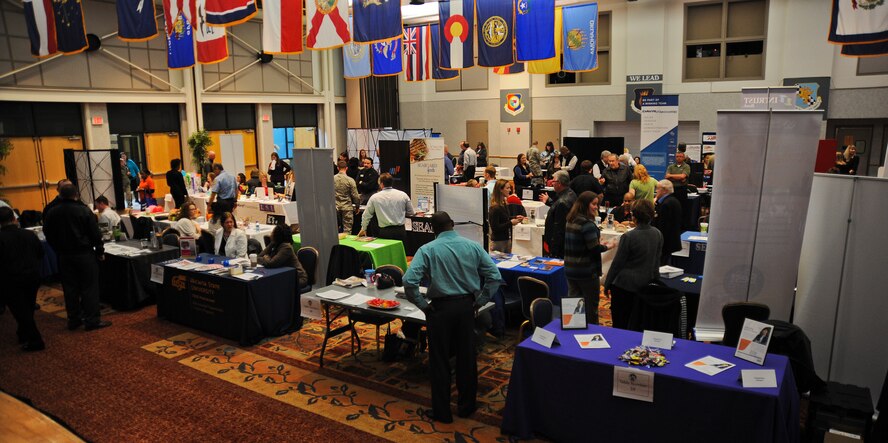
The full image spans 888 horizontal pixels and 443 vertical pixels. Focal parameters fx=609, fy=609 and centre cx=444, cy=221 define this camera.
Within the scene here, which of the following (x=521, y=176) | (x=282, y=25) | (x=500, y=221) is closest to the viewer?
(x=500, y=221)

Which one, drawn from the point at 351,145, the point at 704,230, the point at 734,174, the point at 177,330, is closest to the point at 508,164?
the point at 351,145

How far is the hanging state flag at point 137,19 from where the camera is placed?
9.91 metres

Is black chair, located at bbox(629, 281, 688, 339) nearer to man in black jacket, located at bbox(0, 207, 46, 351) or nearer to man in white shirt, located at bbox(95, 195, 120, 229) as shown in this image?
man in black jacket, located at bbox(0, 207, 46, 351)

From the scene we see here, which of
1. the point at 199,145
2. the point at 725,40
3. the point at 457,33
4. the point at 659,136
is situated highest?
the point at 725,40

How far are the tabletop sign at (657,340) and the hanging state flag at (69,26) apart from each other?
1043cm

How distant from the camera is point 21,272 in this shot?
5.85m

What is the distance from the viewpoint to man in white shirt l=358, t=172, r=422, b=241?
26.0 feet

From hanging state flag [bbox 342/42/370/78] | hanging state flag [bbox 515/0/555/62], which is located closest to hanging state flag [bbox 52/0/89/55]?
hanging state flag [bbox 342/42/370/78]

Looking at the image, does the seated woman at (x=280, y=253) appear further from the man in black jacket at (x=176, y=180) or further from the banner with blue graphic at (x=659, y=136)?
the banner with blue graphic at (x=659, y=136)

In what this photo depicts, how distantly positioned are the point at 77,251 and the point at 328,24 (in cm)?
417

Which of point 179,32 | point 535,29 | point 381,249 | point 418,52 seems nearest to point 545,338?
point 381,249

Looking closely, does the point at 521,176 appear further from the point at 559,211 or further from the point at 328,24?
the point at 559,211

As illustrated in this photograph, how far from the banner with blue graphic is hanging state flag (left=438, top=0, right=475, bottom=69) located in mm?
4873

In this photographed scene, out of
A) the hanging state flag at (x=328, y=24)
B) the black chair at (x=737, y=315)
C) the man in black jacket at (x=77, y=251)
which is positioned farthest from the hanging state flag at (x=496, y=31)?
the black chair at (x=737, y=315)
